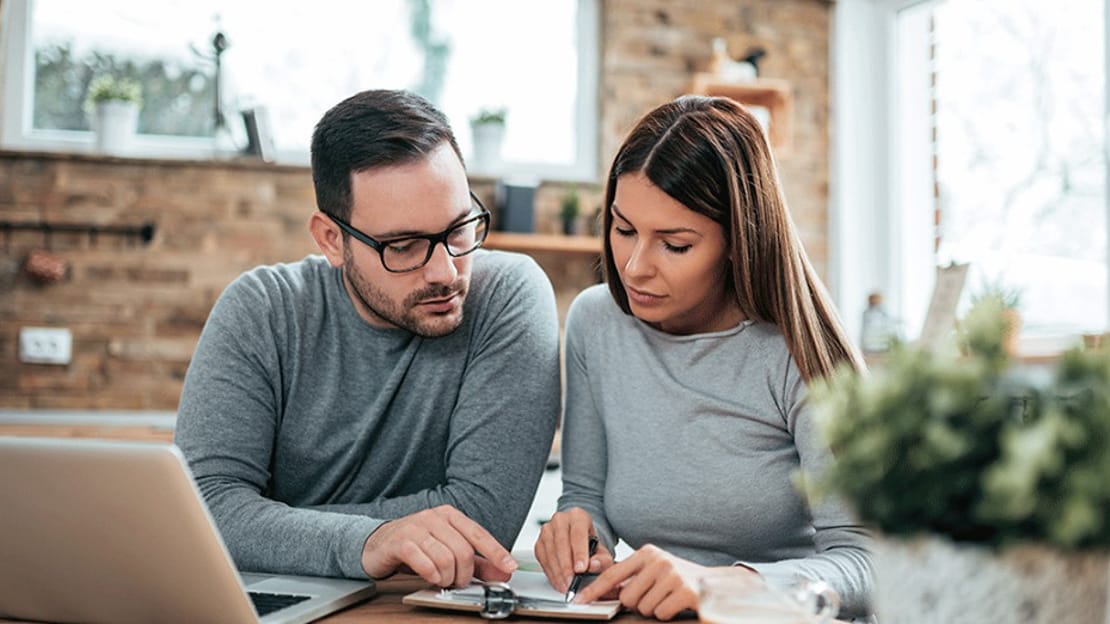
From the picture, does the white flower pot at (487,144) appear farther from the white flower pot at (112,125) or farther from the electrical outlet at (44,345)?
the electrical outlet at (44,345)

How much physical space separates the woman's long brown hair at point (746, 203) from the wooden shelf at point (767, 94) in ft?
8.12

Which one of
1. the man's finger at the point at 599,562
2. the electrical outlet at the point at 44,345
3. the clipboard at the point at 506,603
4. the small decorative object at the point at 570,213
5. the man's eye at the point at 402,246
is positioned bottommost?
the clipboard at the point at 506,603

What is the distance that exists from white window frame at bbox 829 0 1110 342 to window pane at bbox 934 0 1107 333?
0.70 feet

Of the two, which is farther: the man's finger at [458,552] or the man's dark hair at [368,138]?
the man's dark hair at [368,138]

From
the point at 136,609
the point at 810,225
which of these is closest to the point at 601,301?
the point at 136,609

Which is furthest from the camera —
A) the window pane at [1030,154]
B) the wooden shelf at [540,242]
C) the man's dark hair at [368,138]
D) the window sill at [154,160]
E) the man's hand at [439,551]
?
the wooden shelf at [540,242]

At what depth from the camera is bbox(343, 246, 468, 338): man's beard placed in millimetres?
1540

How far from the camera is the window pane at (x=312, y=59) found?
12.1 feet

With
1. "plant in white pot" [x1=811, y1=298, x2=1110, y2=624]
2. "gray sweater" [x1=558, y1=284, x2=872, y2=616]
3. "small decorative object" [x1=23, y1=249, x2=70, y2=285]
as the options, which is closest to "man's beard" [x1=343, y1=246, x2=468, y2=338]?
"gray sweater" [x1=558, y1=284, x2=872, y2=616]

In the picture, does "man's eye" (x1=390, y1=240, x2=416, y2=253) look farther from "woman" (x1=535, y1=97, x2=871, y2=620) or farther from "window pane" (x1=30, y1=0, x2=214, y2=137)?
"window pane" (x1=30, y1=0, x2=214, y2=137)

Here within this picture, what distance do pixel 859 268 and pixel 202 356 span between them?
3.14 metres

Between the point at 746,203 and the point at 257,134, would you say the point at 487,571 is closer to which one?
the point at 746,203

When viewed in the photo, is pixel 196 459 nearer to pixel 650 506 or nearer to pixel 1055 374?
pixel 650 506

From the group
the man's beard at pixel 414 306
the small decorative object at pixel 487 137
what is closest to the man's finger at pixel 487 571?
the man's beard at pixel 414 306
